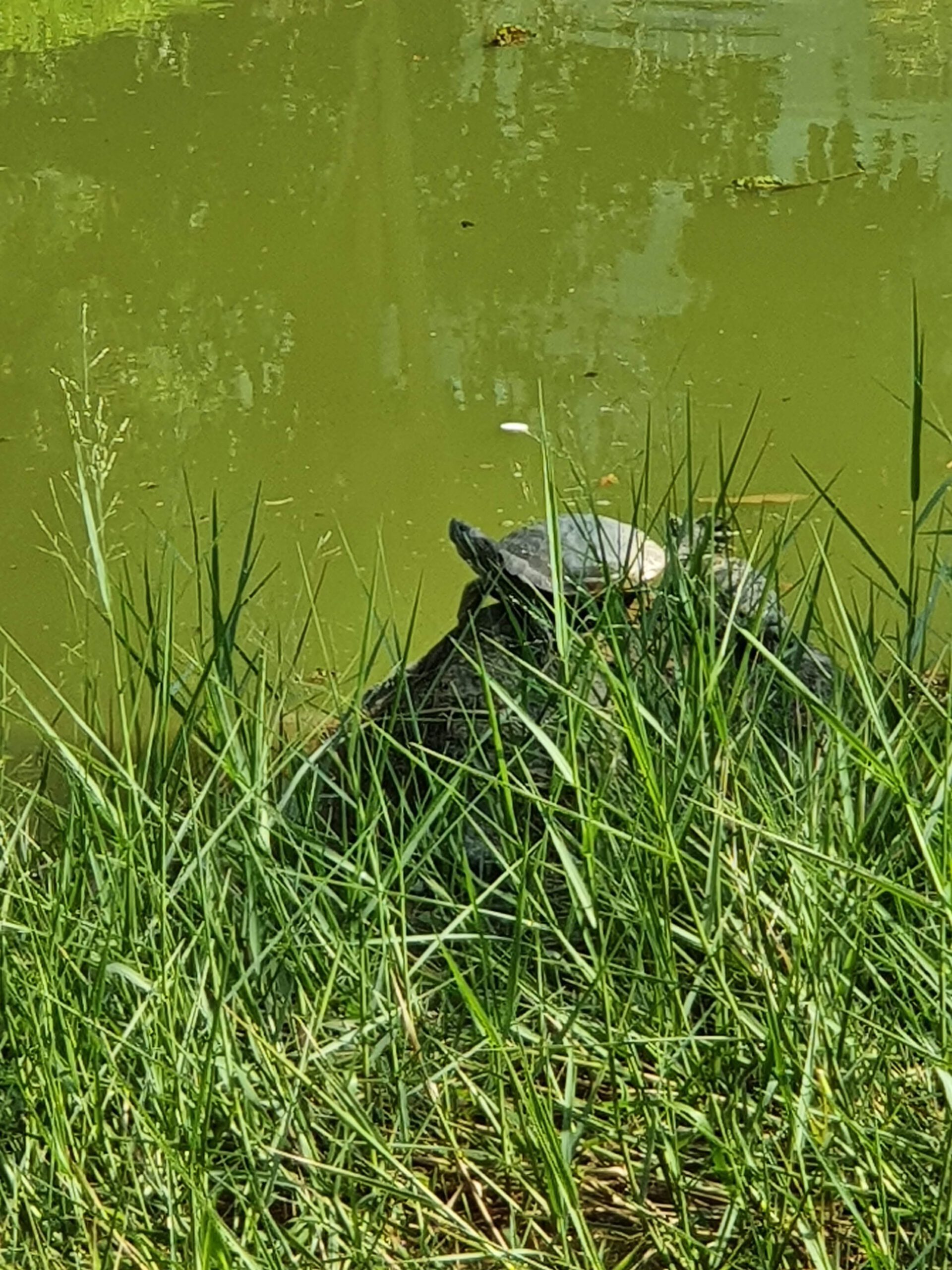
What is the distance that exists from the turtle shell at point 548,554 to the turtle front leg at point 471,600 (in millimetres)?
31

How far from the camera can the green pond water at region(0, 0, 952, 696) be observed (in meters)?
3.01

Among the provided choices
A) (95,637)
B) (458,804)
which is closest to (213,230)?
(95,637)

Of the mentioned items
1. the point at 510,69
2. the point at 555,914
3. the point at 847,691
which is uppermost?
the point at 510,69

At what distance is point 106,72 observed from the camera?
5129 millimetres

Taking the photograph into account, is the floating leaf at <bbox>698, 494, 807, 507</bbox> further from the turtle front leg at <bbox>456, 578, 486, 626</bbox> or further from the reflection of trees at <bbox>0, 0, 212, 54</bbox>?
the reflection of trees at <bbox>0, 0, 212, 54</bbox>

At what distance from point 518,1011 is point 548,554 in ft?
2.61

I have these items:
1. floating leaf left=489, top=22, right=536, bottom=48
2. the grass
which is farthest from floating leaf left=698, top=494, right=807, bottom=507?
floating leaf left=489, top=22, right=536, bottom=48

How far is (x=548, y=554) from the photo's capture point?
2.01 m

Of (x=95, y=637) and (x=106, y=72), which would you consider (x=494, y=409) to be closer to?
(x=95, y=637)

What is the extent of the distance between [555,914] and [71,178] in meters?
3.47

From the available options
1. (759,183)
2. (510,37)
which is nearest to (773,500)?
(759,183)

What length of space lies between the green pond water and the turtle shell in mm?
161

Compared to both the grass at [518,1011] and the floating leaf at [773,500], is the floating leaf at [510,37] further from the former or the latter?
the grass at [518,1011]

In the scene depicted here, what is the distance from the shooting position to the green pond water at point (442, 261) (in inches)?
118
